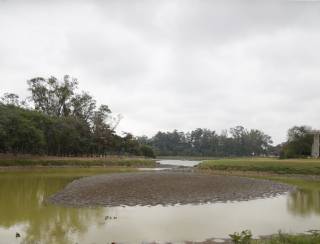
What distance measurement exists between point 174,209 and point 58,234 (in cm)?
818

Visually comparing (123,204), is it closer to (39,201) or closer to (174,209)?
(174,209)

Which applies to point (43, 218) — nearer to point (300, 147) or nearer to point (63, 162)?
point (63, 162)

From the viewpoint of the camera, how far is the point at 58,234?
1550cm

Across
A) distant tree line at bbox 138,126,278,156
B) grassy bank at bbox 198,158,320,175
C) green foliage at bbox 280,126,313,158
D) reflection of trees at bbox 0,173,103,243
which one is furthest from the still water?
distant tree line at bbox 138,126,278,156

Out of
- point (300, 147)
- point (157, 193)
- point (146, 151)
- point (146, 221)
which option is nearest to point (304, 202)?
point (157, 193)

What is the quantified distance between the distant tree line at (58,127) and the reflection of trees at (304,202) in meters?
51.6

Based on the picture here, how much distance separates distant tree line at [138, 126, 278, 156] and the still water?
136 m

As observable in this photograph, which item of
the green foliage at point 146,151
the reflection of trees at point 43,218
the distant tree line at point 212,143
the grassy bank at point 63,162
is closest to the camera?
the reflection of trees at point 43,218

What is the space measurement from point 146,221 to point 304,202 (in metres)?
12.9

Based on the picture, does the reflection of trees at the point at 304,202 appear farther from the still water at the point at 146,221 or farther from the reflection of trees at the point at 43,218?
the reflection of trees at the point at 43,218

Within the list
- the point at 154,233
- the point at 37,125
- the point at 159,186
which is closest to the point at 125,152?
the point at 37,125

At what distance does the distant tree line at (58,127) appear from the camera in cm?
7356

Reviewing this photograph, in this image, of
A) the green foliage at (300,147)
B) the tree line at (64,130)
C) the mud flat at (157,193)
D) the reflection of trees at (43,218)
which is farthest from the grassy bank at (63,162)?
the reflection of trees at (43,218)

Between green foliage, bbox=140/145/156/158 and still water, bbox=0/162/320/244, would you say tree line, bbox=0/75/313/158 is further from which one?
still water, bbox=0/162/320/244
